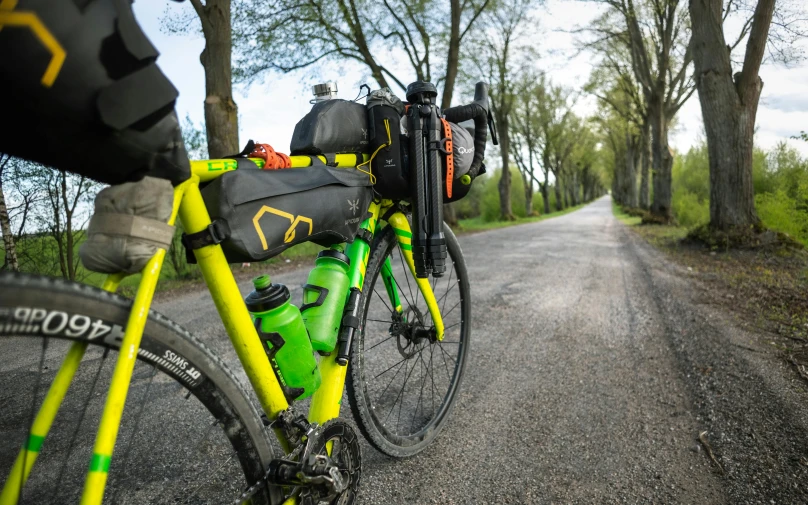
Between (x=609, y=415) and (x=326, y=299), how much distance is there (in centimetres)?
178

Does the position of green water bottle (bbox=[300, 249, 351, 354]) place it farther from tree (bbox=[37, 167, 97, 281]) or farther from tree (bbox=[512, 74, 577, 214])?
tree (bbox=[512, 74, 577, 214])

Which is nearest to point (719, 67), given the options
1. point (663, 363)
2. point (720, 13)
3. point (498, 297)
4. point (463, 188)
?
point (720, 13)

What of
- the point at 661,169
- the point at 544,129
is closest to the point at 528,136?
the point at 544,129

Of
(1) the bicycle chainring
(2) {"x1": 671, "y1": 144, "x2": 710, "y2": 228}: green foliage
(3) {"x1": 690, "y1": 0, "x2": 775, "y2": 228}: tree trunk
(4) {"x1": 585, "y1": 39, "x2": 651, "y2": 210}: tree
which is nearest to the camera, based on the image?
(1) the bicycle chainring

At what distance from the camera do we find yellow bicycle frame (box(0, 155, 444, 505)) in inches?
33.9

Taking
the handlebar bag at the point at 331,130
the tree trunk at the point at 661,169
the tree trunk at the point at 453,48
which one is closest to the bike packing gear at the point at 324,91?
the handlebar bag at the point at 331,130

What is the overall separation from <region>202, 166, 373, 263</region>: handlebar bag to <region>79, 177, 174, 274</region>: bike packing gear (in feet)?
0.64

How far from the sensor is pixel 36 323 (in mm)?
803

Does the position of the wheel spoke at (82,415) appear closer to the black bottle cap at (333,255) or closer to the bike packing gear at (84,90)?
the bike packing gear at (84,90)

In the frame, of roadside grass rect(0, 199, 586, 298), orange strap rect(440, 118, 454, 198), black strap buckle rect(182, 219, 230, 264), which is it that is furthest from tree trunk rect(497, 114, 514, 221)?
black strap buckle rect(182, 219, 230, 264)

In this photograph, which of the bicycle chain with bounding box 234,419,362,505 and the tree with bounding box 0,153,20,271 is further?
the tree with bounding box 0,153,20,271

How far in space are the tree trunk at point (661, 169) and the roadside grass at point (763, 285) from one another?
10253mm

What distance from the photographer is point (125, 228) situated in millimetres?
954

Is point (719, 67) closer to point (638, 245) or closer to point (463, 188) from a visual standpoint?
point (638, 245)
